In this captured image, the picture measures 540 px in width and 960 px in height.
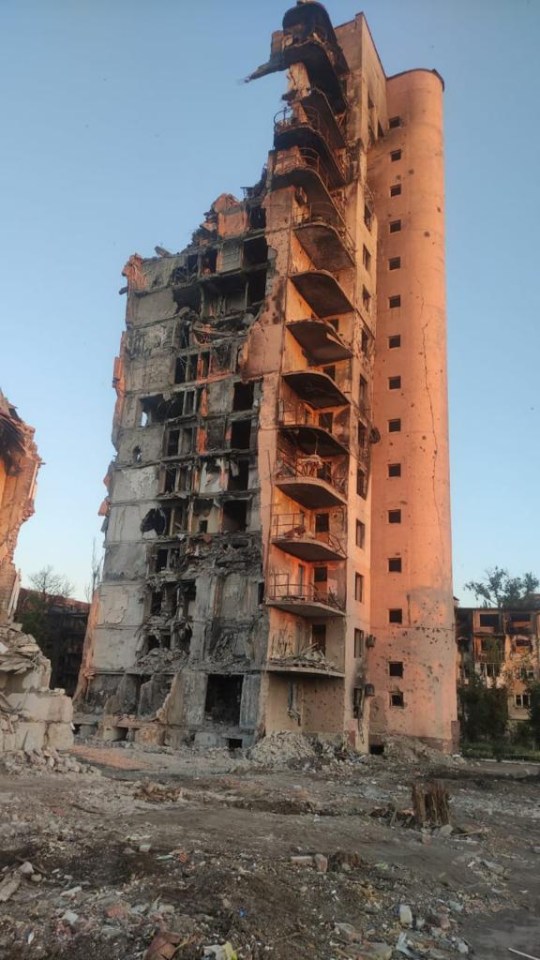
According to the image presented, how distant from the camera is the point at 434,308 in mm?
40062

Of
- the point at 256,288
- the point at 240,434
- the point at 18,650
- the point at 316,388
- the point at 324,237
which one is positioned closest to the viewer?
the point at 18,650

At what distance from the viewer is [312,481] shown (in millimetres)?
30641

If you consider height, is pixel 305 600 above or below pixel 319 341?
below

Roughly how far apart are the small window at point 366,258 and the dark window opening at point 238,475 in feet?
50.1

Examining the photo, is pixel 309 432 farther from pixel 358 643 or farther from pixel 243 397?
pixel 358 643

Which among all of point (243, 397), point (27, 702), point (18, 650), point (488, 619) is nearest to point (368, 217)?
point (243, 397)

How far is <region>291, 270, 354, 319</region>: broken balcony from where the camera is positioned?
114 feet

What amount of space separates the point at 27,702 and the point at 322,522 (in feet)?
62.2

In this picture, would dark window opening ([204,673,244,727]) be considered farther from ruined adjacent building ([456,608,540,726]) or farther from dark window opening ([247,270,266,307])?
ruined adjacent building ([456,608,540,726])

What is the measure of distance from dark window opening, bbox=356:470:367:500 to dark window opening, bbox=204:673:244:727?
1180cm

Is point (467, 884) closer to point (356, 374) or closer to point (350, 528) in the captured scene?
point (350, 528)

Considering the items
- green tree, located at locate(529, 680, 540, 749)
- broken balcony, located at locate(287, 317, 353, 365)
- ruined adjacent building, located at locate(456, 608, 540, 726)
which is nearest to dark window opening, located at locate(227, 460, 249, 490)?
broken balcony, located at locate(287, 317, 353, 365)

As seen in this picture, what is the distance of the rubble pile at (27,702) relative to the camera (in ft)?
57.6

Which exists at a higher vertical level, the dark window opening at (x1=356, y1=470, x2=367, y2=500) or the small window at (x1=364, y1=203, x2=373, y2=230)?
the small window at (x1=364, y1=203, x2=373, y2=230)
